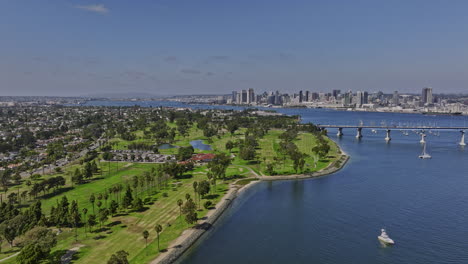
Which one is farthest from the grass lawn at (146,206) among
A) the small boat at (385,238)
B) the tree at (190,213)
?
the small boat at (385,238)

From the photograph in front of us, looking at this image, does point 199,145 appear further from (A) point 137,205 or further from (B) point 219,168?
(A) point 137,205

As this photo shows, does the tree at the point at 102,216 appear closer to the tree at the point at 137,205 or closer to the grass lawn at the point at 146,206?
the grass lawn at the point at 146,206

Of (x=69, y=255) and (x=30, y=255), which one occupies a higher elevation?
(x=30, y=255)

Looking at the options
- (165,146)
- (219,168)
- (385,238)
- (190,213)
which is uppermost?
(219,168)

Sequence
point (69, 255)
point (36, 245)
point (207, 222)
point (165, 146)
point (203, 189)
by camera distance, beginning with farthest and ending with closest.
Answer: point (165, 146) → point (203, 189) → point (207, 222) → point (69, 255) → point (36, 245)

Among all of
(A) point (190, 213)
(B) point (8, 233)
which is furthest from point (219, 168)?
(B) point (8, 233)

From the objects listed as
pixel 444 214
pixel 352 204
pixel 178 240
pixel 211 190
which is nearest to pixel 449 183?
pixel 444 214

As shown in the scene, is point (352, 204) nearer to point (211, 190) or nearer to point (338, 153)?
point (211, 190)
